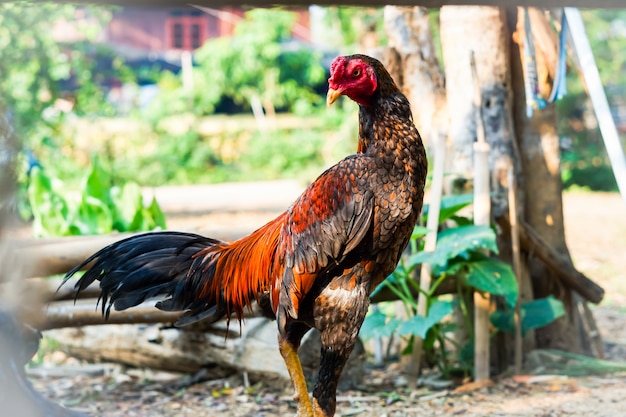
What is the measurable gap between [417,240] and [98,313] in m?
2.03

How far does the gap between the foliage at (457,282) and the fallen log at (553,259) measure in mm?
271

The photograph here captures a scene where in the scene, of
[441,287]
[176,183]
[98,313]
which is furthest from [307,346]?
[176,183]

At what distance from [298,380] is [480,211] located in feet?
5.82

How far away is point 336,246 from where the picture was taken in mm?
2895

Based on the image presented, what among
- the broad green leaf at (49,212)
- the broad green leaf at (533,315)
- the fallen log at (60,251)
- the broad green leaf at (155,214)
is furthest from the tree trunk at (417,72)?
the broad green leaf at (49,212)

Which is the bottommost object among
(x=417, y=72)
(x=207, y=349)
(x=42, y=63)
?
(x=207, y=349)

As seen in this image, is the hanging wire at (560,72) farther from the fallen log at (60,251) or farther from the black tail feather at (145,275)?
the black tail feather at (145,275)

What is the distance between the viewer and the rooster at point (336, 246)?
2879 millimetres

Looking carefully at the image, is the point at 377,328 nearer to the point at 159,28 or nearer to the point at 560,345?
the point at 560,345

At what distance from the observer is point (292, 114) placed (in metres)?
21.4

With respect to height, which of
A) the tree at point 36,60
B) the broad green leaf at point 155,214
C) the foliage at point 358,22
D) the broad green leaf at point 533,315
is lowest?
the broad green leaf at point 533,315

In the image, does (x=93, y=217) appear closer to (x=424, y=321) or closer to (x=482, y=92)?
(x=424, y=321)

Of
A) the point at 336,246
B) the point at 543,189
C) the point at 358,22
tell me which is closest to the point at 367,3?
the point at 336,246

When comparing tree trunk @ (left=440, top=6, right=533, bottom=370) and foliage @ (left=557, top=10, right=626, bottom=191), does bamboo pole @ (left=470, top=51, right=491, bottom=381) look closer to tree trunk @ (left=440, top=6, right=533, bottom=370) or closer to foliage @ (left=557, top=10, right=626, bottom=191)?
tree trunk @ (left=440, top=6, right=533, bottom=370)
